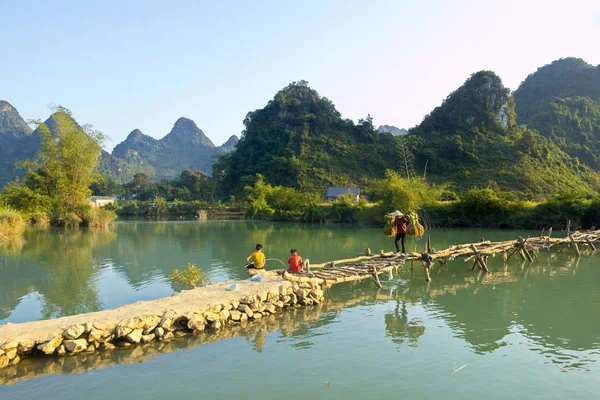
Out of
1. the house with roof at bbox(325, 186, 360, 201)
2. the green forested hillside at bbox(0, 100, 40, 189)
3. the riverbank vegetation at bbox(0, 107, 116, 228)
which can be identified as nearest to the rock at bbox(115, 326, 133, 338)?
the riverbank vegetation at bbox(0, 107, 116, 228)

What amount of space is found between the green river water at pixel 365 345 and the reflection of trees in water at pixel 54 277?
0.08 metres

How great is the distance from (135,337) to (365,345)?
3957 millimetres

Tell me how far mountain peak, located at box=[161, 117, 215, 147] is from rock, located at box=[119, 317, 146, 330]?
16521cm

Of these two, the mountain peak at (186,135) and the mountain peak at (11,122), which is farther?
the mountain peak at (186,135)

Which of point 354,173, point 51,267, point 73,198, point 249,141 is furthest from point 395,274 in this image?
point 249,141

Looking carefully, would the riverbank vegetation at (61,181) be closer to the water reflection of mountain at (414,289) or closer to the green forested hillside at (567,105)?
the water reflection of mountain at (414,289)

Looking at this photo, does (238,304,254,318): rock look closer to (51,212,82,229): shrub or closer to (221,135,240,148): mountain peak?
(51,212,82,229): shrub

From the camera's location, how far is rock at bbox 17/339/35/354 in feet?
21.0

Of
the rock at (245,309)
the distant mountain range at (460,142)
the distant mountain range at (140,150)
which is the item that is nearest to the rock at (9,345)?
the rock at (245,309)

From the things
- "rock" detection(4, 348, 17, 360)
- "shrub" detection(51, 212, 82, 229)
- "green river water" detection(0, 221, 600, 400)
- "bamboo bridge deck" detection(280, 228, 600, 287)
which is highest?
"shrub" detection(51, 212, 82, 229)

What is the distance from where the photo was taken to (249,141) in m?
75.9

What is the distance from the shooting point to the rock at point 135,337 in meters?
6.98

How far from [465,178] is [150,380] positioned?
51.0m

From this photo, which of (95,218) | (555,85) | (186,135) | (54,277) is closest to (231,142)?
(186,135)
